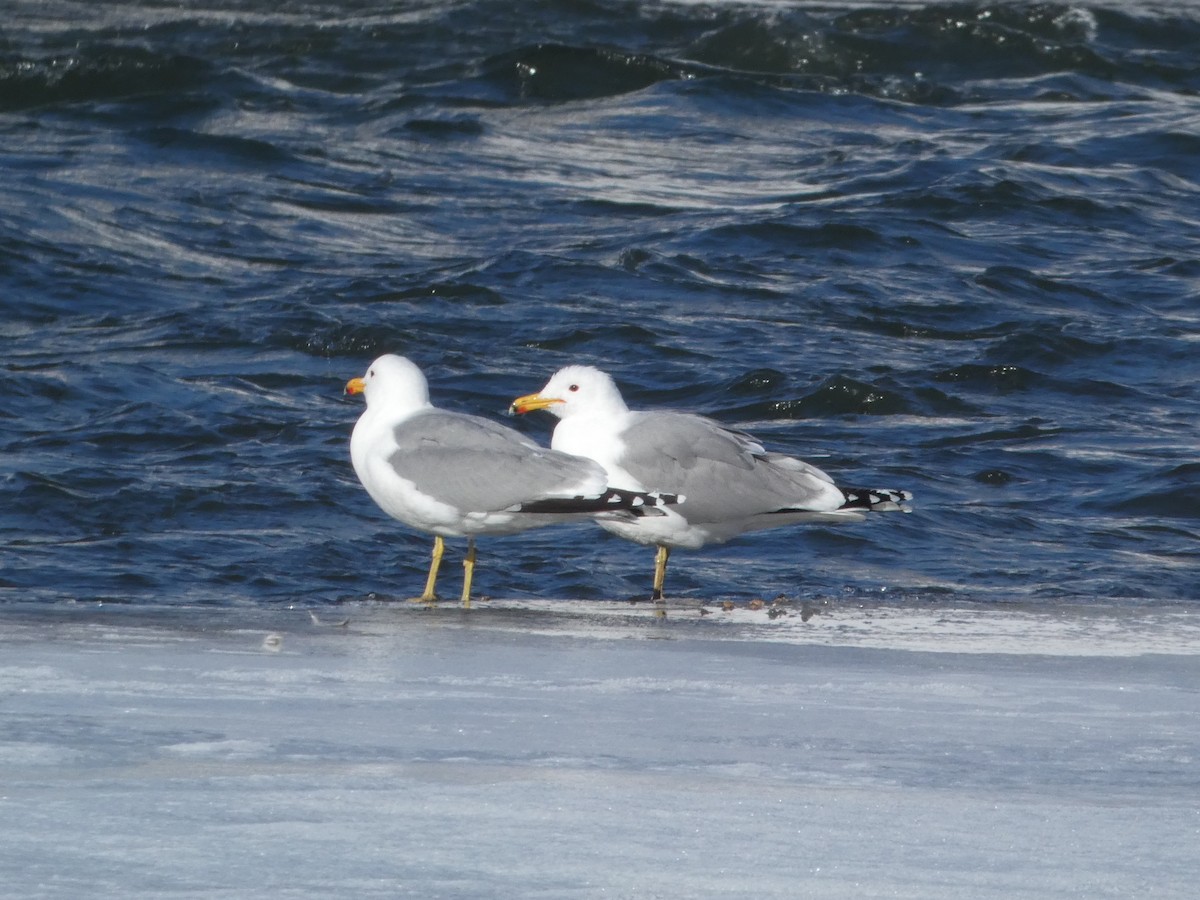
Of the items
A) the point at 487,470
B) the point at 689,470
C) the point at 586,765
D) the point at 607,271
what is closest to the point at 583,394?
the point at 689,470

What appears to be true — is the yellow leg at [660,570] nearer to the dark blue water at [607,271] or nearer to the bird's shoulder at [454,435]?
the dark blue water at [607,271]

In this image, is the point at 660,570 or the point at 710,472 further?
the point at 660,570

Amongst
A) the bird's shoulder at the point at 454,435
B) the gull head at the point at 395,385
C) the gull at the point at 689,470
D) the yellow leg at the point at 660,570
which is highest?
the gull head at the point at 395,385

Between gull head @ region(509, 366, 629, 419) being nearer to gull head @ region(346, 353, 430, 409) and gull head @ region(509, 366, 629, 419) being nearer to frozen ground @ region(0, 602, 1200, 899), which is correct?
gull head @ region(346, 353, 430, 409)

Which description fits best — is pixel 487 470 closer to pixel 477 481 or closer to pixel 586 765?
pixel 477 481

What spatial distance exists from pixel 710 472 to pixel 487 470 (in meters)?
0.90

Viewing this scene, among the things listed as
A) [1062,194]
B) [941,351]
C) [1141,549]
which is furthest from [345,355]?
[1062,194]

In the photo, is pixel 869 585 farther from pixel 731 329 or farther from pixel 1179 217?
pixel 1179 217

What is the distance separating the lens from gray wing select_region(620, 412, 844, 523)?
6.20 metres

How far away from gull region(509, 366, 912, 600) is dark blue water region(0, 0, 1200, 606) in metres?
0.38

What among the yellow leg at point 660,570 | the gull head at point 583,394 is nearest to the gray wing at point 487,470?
the gull head at point 583,394

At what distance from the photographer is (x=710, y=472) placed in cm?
625

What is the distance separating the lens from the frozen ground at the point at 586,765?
2.46 meters

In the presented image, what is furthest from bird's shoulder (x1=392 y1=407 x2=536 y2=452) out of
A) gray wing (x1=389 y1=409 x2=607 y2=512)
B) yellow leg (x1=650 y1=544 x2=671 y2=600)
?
yellow leg (x1=650 y1=544 x2=671 y2=600)
